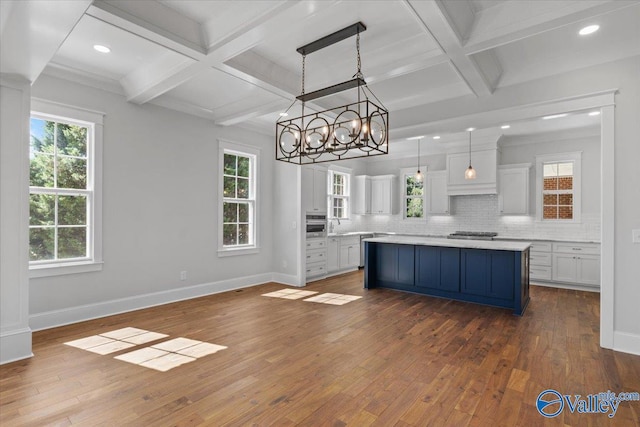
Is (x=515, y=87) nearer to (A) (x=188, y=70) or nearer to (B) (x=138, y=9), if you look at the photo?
(A) (x=188, y=70)

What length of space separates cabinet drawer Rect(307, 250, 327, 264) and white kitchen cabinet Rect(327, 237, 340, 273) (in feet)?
0.81

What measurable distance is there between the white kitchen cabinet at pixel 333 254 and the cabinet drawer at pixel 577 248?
4.24 m

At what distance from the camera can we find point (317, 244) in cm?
675

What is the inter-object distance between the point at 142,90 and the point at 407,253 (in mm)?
4684

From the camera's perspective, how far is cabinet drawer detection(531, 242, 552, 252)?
6.27 m

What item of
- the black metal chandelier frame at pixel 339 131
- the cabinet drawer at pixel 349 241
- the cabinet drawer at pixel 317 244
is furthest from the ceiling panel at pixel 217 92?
the cabinet drawer at pixel 349 241

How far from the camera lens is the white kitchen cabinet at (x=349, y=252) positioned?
760 cm

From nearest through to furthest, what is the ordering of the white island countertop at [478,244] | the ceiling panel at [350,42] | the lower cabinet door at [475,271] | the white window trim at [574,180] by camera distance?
the ceiling panel at [350,42]
the white island countertop at [478,244]
the lower cabinet door at [475,271]
the white window trim at [574,180]

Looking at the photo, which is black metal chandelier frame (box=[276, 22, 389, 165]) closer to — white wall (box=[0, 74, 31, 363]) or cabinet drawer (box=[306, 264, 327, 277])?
white wall (box=[0, 74, 31, 363])

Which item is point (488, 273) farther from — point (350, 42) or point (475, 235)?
point (350, 42)

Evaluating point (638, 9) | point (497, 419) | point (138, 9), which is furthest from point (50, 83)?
point (638, 9)

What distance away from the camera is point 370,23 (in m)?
2.99

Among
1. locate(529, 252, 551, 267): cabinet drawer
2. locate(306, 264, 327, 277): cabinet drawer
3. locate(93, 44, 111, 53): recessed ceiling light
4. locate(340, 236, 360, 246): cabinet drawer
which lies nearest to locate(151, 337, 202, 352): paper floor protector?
locate(93, 44, 111, 53): recessed ceiling light

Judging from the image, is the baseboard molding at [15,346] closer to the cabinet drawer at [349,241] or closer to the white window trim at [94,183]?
the white window trim at [94,183]
